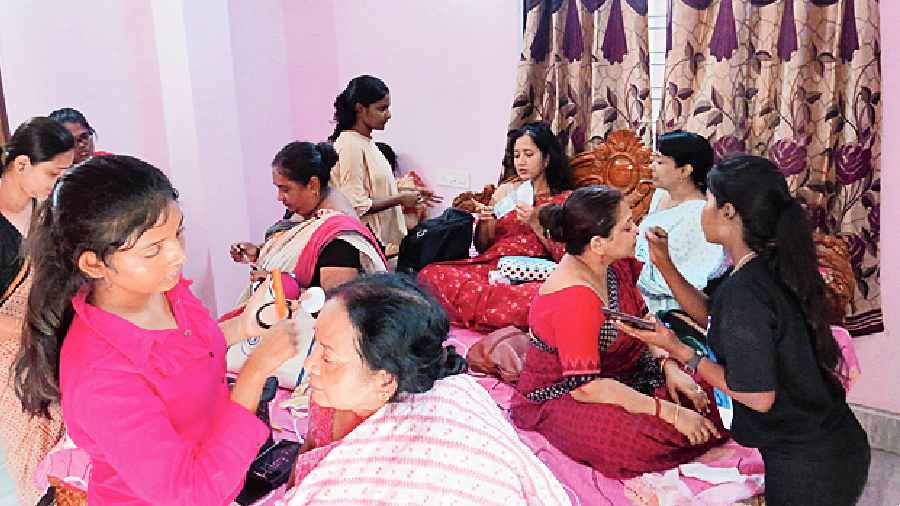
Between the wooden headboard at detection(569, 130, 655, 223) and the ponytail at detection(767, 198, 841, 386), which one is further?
the wooden headboard at detection(569, 130, 655, 223)

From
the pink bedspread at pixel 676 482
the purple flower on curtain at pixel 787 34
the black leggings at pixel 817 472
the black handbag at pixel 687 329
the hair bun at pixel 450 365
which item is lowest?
the pink bedspread at pixel 676 482

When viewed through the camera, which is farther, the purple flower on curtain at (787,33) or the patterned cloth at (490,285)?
the patterned cloth at (490,285)

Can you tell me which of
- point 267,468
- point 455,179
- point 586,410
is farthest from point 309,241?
point 455,179

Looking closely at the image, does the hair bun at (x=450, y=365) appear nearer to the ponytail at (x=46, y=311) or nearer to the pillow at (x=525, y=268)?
the ponytail at (x=46, y=311)

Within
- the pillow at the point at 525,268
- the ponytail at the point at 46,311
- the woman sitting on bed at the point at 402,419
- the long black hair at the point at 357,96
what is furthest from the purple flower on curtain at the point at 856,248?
the ponytail at the point at 46,311

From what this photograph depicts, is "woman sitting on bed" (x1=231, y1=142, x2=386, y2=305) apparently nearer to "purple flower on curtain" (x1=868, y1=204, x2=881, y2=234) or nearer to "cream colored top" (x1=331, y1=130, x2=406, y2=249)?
"cream colored top" (x1=331, y1=130, x2=406, y2=249)

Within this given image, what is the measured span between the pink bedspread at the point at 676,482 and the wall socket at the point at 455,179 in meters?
2.30

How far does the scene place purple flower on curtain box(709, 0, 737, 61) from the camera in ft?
10.7

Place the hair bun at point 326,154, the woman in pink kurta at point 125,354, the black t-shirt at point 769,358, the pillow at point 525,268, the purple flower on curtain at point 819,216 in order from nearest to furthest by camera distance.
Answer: the woman in pink kurta at point 125,354 < the black t-shirt at point 769,358 < the hair bun at point 326,154 < the purple flower on curtain at point 819,216 < the pillow at point 525,268

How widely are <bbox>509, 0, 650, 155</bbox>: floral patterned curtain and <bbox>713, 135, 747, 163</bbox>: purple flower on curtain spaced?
1.18ft

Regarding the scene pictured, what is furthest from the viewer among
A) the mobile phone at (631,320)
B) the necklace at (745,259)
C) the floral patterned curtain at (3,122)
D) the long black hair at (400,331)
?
the floral patterned curtain at (3,122)

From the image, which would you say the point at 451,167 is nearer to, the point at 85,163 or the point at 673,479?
the point at 673,479

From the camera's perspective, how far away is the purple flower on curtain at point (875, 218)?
314cm

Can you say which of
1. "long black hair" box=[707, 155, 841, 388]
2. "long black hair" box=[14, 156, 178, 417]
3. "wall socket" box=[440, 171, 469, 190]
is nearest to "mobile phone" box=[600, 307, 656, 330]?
"long black hair" box=[707, 155, 841, 388]
